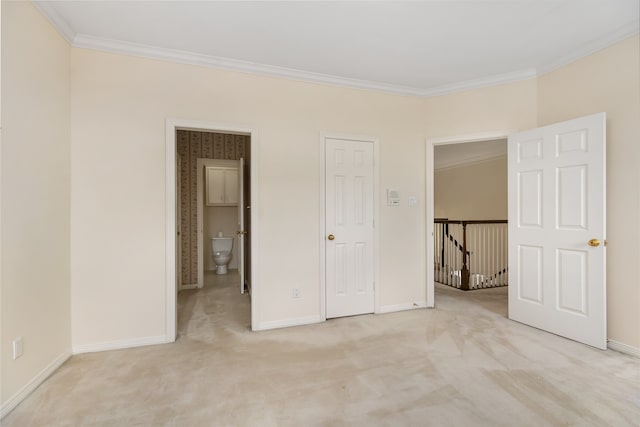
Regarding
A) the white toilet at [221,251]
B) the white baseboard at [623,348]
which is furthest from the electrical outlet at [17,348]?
the white baseboard at [623,348]

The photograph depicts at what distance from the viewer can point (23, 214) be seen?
1.88 meters

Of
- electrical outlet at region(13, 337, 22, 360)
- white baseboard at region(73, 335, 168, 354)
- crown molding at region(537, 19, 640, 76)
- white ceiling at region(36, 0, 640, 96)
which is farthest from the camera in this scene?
white baseboard at region(73, 335, 168, 354)

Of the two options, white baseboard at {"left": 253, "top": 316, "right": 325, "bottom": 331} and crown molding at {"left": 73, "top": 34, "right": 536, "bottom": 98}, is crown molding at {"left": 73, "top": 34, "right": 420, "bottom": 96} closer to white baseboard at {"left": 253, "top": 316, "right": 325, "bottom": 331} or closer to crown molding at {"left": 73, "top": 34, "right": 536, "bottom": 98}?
crown molding at {"left": 73, "top": 34, "right": 536, "bottom": 98}

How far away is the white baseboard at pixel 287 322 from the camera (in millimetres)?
2951

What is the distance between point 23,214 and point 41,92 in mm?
897

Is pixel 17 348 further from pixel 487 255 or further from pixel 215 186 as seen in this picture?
pixel 487 255

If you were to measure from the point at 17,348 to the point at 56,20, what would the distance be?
7.67ft

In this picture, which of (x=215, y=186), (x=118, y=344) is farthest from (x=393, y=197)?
(x=215, y=186)

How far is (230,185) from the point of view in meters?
5.77

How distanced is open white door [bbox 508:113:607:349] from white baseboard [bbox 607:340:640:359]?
128mm

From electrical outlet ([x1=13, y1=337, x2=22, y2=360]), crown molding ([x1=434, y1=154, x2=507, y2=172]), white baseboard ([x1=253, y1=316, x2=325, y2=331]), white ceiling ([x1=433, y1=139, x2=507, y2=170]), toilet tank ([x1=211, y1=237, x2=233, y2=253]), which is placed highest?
white ceiling ([x1=433, y1=139, x2=507, y2=170])

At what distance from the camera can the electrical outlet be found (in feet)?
5.90

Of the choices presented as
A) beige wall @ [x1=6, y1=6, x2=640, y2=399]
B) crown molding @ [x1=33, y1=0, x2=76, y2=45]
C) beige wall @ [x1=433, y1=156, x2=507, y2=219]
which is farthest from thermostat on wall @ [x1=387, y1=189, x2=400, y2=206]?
beige wall @ [x1=433, y1=156, x2=507, y2=219]

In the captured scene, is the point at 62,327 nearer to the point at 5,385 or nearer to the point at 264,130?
the point at 5,385
